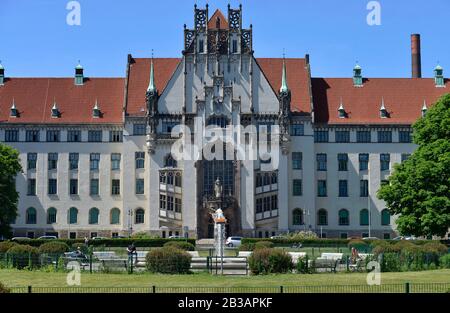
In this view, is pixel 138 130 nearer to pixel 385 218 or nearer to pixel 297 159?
pixel 297 159

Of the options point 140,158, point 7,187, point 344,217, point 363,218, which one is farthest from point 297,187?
point 7,187

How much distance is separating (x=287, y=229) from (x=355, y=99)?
18.5m

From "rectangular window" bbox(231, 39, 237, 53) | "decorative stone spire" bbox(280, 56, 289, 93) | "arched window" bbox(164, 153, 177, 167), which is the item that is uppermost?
"rectangular window" bbox(231, 39, 237, 53)

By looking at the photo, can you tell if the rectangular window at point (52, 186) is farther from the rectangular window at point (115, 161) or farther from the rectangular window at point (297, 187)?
the rectangular window at point (297, 187)

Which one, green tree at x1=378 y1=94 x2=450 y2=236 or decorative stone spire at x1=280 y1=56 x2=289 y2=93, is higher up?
decorative stone spire at x1=280 y1=56 x2=289 y2=93

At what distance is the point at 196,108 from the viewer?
3701 inches

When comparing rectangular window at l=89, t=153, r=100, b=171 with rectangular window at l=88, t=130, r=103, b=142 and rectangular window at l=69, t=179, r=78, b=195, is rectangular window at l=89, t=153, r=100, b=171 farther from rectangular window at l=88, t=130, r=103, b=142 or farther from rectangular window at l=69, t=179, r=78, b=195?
rectangular window at l=69, t=179, r=78, b=195

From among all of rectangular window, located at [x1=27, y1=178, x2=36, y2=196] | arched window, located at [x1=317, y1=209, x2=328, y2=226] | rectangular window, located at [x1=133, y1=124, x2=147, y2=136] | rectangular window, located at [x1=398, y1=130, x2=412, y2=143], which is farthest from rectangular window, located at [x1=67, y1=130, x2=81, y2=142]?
rectangular window, located at [x1=398, y1=130, x2=412, y2=143]

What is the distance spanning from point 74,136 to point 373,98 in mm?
35054

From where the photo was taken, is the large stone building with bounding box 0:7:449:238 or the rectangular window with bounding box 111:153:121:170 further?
the rectangular window with bounding box 111:153:121:170

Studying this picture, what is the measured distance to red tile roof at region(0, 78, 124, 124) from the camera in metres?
97.2

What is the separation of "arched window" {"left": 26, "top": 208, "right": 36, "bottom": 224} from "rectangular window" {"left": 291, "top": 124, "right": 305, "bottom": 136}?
3033 cm

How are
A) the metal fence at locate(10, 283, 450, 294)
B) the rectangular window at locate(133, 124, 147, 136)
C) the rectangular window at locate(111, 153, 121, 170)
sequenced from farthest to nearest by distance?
the rectangular window at locate(111, 153, 121, 170) → the rectangular window at locate(133, 124, 147, 136) → the metal fence at locate(10, 283, 450, 294)
